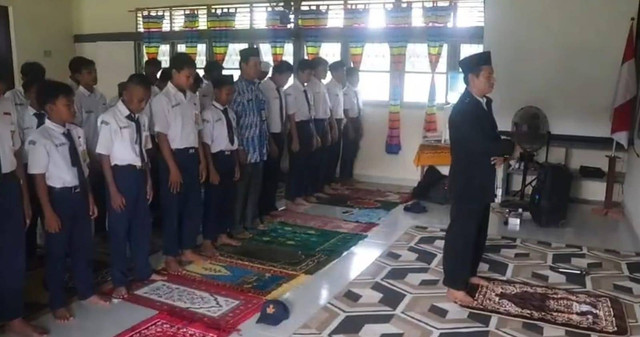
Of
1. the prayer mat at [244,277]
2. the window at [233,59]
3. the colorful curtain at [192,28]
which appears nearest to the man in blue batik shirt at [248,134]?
the prayer mat at [244,277]

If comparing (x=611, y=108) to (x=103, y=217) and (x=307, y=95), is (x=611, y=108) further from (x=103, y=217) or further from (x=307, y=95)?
(x=103, y=217)

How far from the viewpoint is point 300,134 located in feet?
17.5

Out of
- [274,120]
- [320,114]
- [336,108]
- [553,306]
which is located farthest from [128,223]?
[336,108]

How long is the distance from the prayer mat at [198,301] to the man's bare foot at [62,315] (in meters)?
0.35

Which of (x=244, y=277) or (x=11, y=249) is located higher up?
(x=11, y=249)

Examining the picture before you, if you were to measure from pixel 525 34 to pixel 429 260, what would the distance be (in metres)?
3.04

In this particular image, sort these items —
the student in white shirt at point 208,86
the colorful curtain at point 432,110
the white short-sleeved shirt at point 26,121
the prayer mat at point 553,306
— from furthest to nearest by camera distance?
1. the colorful curtain at point 432,110
2. the student in white shirt at point 208,86
3. the white short-sleeved shirt at point 26,121
4. the prayer mat at point 553,306

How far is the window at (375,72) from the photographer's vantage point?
22.3 ft

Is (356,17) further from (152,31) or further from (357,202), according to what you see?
(152,31)

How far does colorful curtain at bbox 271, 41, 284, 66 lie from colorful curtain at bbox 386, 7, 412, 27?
1.47 metres

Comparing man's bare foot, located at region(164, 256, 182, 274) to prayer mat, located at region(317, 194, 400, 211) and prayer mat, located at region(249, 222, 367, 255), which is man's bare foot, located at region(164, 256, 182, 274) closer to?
prayer mat, located at region(249, 222, 367, 255)

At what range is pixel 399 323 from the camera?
3.00m

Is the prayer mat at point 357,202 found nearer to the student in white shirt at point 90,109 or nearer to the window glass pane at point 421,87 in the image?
the window glass pane at point 421,87

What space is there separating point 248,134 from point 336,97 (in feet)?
6.22
